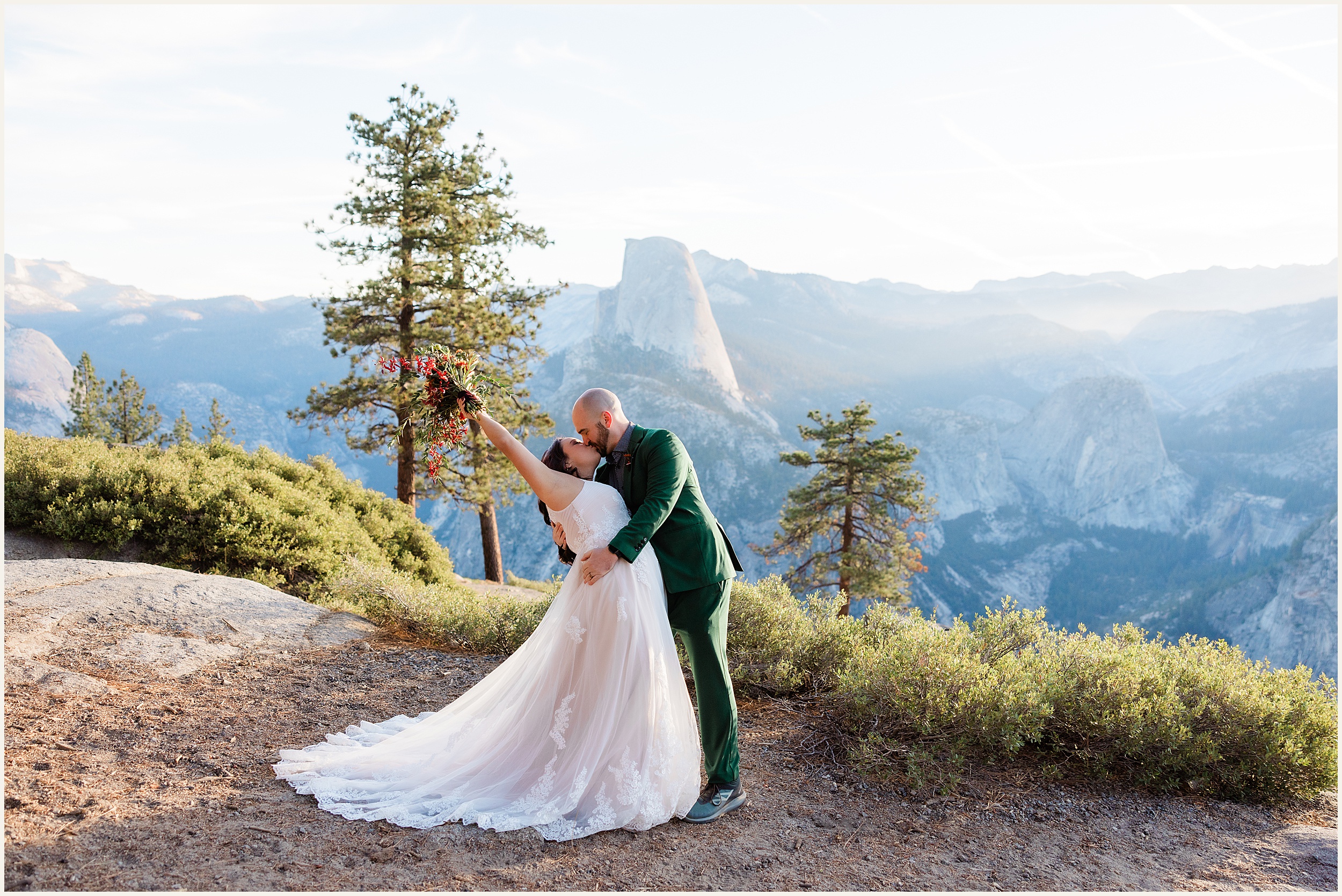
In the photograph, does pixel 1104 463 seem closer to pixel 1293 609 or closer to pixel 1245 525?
pixel 1245 525

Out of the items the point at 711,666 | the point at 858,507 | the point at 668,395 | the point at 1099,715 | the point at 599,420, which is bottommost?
the point at 858,507

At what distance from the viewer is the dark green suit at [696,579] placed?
4.36 meters

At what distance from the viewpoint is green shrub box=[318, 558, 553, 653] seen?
756cm

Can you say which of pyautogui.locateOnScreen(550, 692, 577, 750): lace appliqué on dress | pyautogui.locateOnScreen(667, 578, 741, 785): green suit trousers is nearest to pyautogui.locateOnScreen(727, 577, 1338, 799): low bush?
pyautogui.locateOnScreen(667, 578, 741, 785): green suit trousers

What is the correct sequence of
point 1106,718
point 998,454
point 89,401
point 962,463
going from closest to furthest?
point 1106,718 < point 89,401 < point 962,463 < point 998,454

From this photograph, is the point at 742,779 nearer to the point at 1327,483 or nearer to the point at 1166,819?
the point at 1166,819

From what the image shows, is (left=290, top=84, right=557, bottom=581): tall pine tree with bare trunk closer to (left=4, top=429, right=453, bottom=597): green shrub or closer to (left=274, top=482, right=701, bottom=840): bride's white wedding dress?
(left=4, top=429, right=453, bottom=597): green shrub

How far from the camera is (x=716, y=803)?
14.5 feet

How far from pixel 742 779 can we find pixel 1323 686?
445 cm

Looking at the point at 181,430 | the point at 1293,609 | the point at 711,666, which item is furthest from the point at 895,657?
the point at 1293,609

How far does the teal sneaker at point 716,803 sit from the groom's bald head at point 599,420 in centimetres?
204

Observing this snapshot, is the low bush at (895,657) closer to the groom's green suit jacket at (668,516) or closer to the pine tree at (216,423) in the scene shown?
the groom's green suit jacket at (668,516)

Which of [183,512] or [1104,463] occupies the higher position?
[183,512]

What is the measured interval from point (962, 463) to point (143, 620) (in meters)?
162
